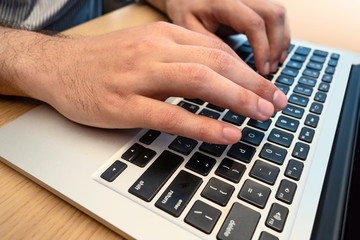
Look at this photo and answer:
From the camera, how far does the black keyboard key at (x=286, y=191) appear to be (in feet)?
0.92

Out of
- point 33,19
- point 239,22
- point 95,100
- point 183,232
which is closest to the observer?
point 183,232

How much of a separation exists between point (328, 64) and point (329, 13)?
0.39 meters

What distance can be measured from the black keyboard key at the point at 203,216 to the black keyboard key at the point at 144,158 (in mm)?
78

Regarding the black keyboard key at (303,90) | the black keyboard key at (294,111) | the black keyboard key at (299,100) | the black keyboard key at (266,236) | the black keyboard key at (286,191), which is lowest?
the black keyboard key at (266,236)

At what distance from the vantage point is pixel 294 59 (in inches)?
22.1

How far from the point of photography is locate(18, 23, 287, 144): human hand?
1.08ft

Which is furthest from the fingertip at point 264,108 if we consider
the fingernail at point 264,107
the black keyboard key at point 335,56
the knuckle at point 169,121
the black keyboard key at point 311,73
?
the black keyboard key at point 335,56

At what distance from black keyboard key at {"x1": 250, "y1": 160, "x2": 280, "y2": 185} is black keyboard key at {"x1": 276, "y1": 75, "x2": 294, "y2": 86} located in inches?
8.8

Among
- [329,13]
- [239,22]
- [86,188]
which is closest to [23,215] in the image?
[86,188]

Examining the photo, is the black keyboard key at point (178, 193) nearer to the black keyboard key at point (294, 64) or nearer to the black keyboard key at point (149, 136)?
the black keyboard key at point (149, 136)

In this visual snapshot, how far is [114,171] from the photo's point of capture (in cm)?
30

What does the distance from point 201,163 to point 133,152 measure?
8 cm

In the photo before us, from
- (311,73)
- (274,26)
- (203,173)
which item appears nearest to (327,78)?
(311,73)

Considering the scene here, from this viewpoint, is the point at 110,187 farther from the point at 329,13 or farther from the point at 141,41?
the point at 329,13
